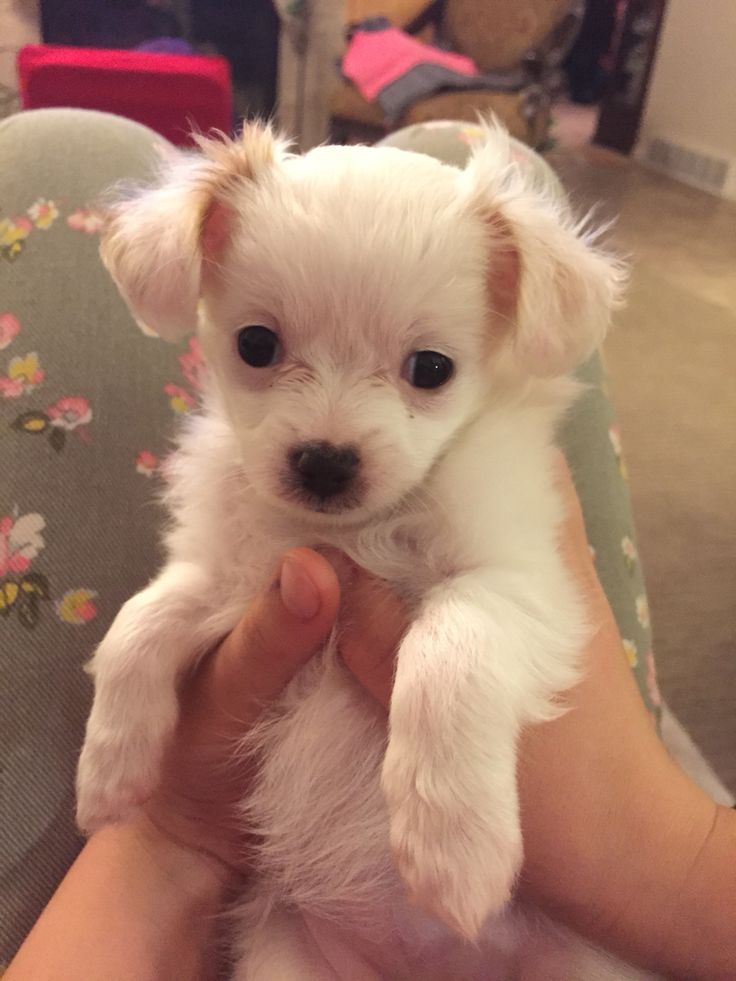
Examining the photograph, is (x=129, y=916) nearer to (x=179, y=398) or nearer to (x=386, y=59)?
(x=179, y=398)

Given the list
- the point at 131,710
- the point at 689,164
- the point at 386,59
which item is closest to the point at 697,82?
the point at 689,164

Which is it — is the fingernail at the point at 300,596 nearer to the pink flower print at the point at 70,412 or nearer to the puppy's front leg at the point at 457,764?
the puppy's front leg at the point at 457,764

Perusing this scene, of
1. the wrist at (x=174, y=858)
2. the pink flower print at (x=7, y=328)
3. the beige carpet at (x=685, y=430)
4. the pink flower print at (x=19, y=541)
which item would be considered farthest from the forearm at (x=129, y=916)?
the beige carpet at (x=685, y=430)

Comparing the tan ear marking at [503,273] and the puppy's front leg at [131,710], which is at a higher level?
the tan ear marking at [503,273]

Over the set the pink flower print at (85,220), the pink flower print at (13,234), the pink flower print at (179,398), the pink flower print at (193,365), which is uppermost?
the pink flower print at (85,220)

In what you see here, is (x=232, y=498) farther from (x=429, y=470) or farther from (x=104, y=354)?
(x=104, y=354)

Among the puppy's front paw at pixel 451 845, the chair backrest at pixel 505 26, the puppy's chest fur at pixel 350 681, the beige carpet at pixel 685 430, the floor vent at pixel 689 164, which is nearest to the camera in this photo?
the puppy's front paw at pixel 451 845
